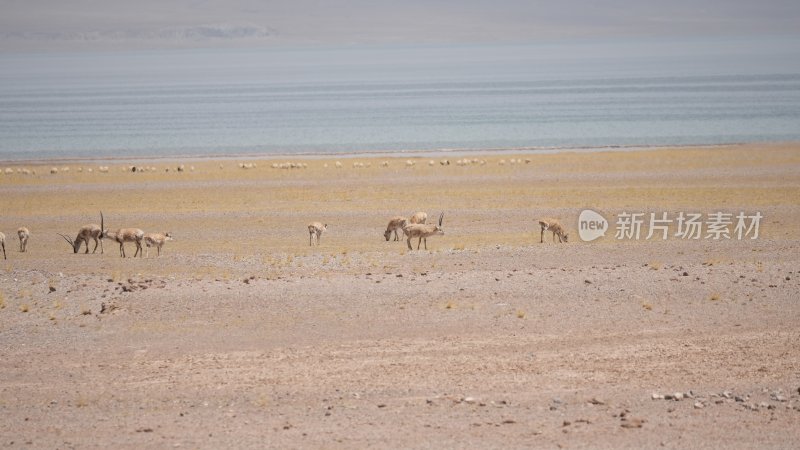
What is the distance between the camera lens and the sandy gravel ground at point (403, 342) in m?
12.9

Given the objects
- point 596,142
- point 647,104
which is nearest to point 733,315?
point 596,142

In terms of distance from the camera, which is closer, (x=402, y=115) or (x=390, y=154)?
(x=390, y=154)

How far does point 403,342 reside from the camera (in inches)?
652

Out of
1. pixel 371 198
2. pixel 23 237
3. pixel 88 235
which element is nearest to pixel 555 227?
pixel 88 235

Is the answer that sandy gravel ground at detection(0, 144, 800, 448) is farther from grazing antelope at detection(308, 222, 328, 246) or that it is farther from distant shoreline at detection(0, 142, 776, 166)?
distant shoreline at detection(0, 142, 776, 166)

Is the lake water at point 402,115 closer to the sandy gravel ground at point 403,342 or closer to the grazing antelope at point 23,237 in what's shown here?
the grazing antelope at point 23,237

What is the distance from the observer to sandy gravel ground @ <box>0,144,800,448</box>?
42.3 ft

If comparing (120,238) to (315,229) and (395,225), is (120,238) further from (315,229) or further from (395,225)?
(395,225)

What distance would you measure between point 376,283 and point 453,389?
20.0 feet

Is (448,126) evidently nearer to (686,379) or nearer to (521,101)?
(521,101)

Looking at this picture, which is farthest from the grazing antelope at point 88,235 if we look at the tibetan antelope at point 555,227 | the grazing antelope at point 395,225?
the tibetan antelope at point 555,227

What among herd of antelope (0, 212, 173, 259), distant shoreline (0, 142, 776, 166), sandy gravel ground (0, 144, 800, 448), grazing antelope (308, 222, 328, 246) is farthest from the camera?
distant shoreline (0, 142, 776, 166)

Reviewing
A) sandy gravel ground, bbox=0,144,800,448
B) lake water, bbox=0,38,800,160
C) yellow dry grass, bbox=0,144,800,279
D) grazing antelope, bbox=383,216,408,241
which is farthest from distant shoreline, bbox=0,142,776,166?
grazing antelope, bbox=383,216,408,241

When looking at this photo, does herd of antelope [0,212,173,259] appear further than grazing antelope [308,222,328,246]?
No
